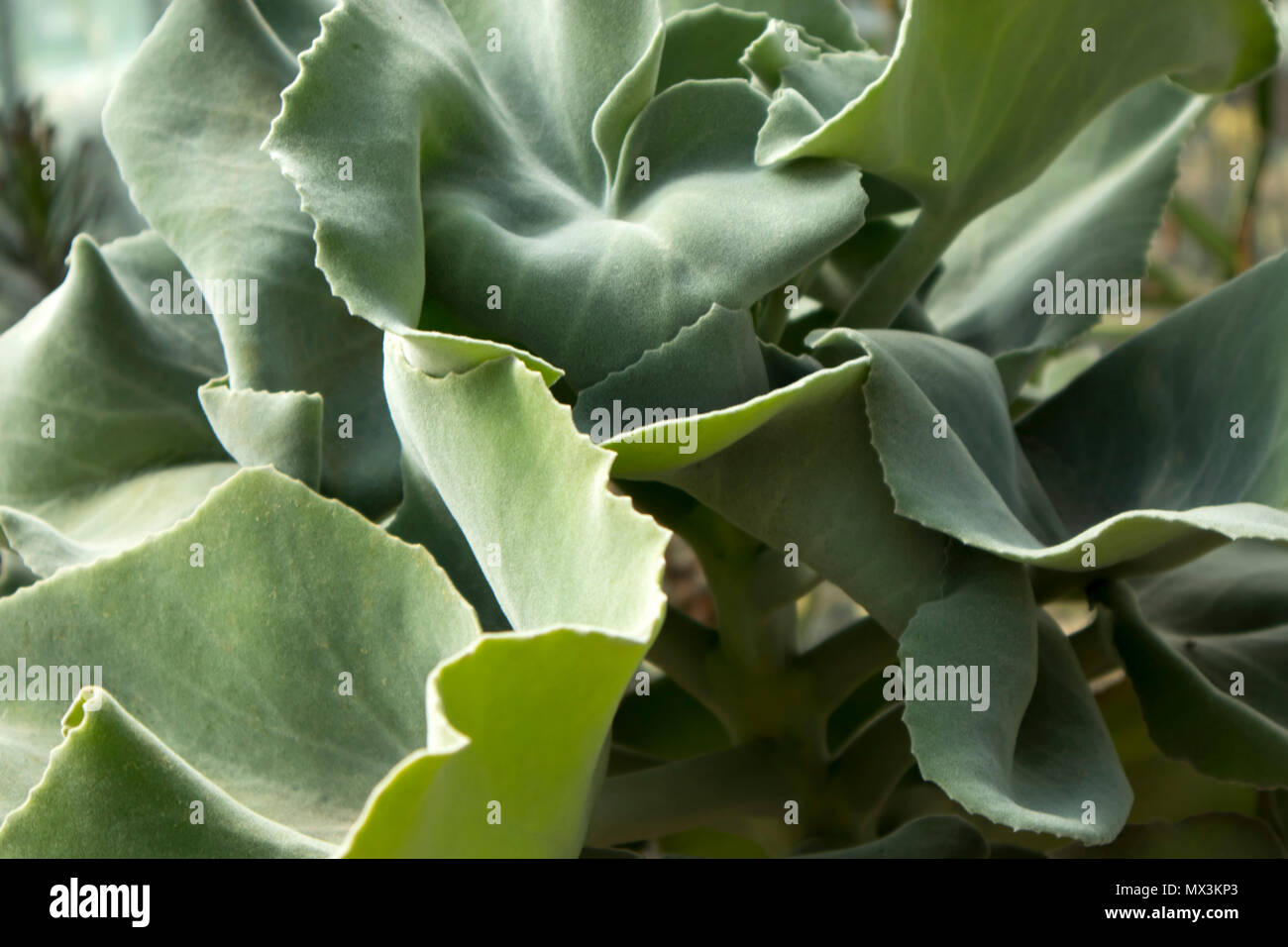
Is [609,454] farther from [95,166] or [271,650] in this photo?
[95,166]

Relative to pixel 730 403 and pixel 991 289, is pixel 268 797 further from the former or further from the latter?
pixel 991 289

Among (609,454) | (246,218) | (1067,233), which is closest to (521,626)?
(609,454)

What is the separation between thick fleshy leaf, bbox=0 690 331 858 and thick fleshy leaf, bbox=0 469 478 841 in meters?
0.03

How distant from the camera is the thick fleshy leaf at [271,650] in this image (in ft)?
1.07

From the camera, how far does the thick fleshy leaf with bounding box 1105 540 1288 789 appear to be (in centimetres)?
37

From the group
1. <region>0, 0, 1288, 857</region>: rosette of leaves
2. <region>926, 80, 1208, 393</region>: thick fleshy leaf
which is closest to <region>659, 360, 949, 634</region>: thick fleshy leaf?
<region>0, 0, 1288, 857</region>: rosette of leaves

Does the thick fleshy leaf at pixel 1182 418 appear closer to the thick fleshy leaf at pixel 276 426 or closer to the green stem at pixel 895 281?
the green stem at pixel 895 281

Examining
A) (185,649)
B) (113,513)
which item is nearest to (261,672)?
(185,649)

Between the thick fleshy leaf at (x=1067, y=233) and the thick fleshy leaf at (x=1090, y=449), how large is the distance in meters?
0.03

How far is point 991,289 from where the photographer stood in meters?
0.48

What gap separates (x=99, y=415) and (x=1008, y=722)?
0.29 metres

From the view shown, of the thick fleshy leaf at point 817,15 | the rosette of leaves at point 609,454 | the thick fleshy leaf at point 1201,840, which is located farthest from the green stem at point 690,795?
the thick fleshy leaf at point 817,15

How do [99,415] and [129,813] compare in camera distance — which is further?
[99,415]

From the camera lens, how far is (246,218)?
1.24 ft
